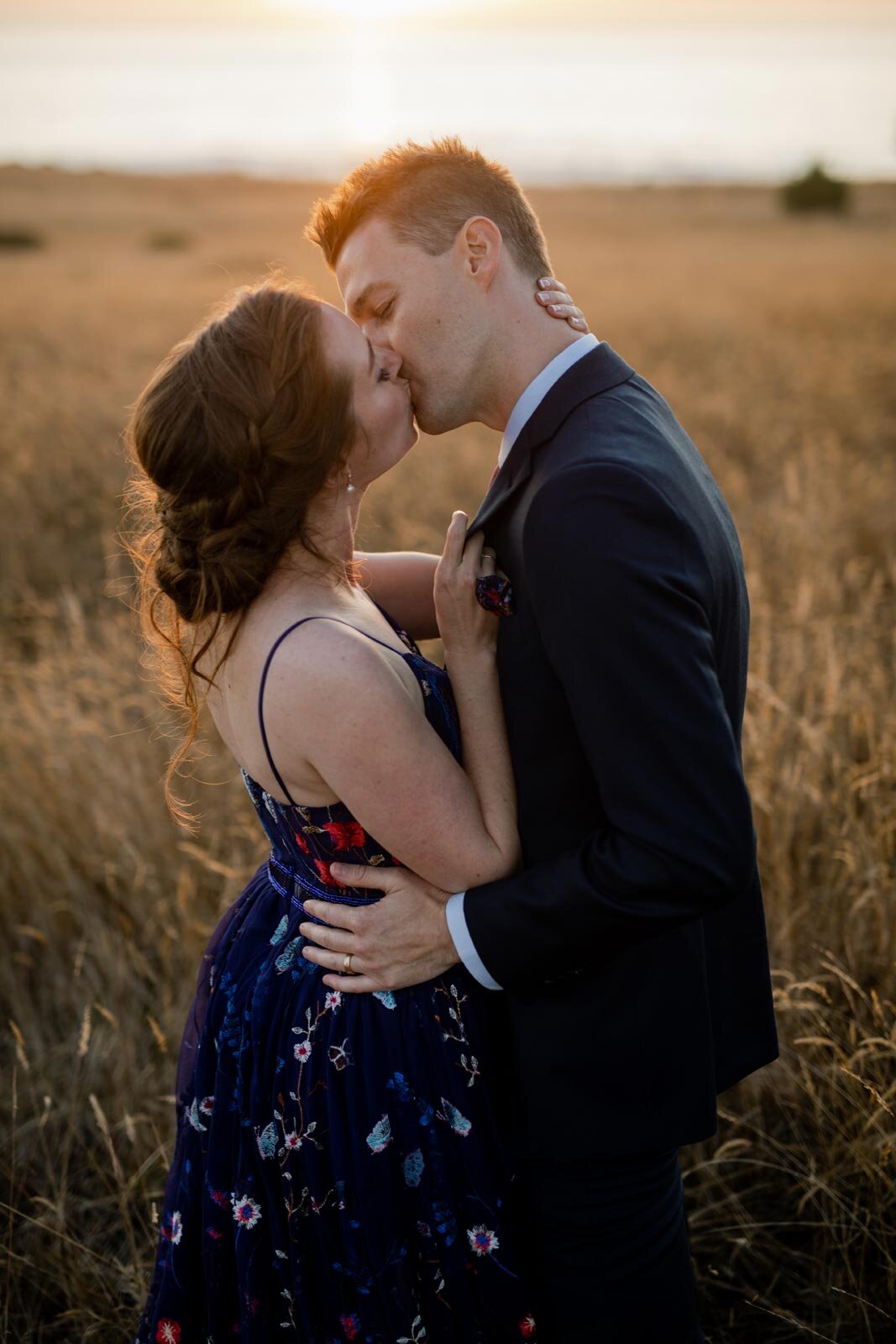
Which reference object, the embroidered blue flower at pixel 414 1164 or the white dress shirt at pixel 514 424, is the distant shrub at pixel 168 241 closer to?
the white dress shirt at pixel 514 424

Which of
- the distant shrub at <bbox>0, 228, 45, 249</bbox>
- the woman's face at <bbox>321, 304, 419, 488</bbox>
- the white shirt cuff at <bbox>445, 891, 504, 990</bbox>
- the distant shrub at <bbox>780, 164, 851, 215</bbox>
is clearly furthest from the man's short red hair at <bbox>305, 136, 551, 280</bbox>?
the distant shrub at <bbox>780, 164, 851, 215</bbox>

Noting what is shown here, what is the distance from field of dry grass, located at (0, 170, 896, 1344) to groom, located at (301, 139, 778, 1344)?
1.38ft

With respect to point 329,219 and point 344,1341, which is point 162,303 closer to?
point 329,219

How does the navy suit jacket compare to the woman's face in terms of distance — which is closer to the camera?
the navy suit jacket

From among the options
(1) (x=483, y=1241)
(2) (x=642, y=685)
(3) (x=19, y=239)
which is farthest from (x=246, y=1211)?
(3) (x=19, y=239)

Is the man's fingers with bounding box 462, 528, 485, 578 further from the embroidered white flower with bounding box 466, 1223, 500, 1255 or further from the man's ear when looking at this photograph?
the embroidered white flower with bounding box 466, 1223, 500, 1255

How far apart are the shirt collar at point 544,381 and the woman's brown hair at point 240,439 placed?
0.32 metres

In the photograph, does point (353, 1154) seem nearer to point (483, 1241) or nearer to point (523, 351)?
point (483, 1241)

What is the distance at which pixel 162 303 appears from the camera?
16.1 m

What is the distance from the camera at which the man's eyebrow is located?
2.11m

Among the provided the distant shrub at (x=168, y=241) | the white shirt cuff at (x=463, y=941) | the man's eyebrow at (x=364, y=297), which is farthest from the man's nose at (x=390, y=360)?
the distant shrub at (x=168, y=241)

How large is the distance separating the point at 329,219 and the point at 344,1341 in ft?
7.40

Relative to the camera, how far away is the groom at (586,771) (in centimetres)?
152

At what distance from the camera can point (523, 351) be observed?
203 centimetres
